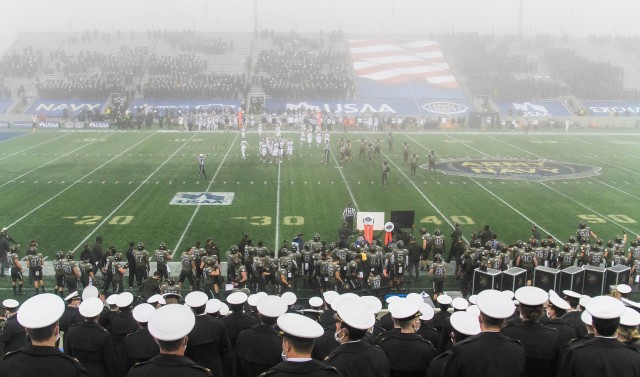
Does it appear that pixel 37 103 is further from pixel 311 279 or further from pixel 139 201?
pixel 311 279

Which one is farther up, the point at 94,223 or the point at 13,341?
the point at 13,341

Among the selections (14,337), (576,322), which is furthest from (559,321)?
(14,337)

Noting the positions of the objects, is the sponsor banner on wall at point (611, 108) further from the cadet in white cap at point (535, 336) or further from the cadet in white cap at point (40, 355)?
the cadet in white cap at point (40, 355)

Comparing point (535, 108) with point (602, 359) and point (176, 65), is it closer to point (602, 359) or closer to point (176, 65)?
point (176, 65)

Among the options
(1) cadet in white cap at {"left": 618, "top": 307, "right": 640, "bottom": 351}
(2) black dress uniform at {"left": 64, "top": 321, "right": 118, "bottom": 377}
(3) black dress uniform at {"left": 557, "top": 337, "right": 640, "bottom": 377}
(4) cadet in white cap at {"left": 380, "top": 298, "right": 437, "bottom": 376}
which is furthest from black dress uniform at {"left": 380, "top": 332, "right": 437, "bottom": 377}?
(2) black dress uniform at {"left": 64, "top": 321, "right": 118, "bottom": 377}

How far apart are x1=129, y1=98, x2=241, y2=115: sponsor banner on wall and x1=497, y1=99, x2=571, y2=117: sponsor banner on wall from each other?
2325 cm

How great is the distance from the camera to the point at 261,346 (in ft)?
17.6

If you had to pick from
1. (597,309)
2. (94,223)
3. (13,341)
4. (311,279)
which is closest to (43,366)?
(13,341)

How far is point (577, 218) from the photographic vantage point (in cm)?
2064

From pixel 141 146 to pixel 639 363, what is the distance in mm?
35055

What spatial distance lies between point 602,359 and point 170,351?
2.69 m

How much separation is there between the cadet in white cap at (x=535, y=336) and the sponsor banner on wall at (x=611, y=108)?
2230 inches

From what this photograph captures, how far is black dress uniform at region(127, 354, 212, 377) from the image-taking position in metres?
3.68

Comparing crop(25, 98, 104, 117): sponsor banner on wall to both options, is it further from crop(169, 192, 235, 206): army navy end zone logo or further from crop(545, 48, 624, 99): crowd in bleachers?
crop(545, 48, 624, 99): crowd in bleachers
